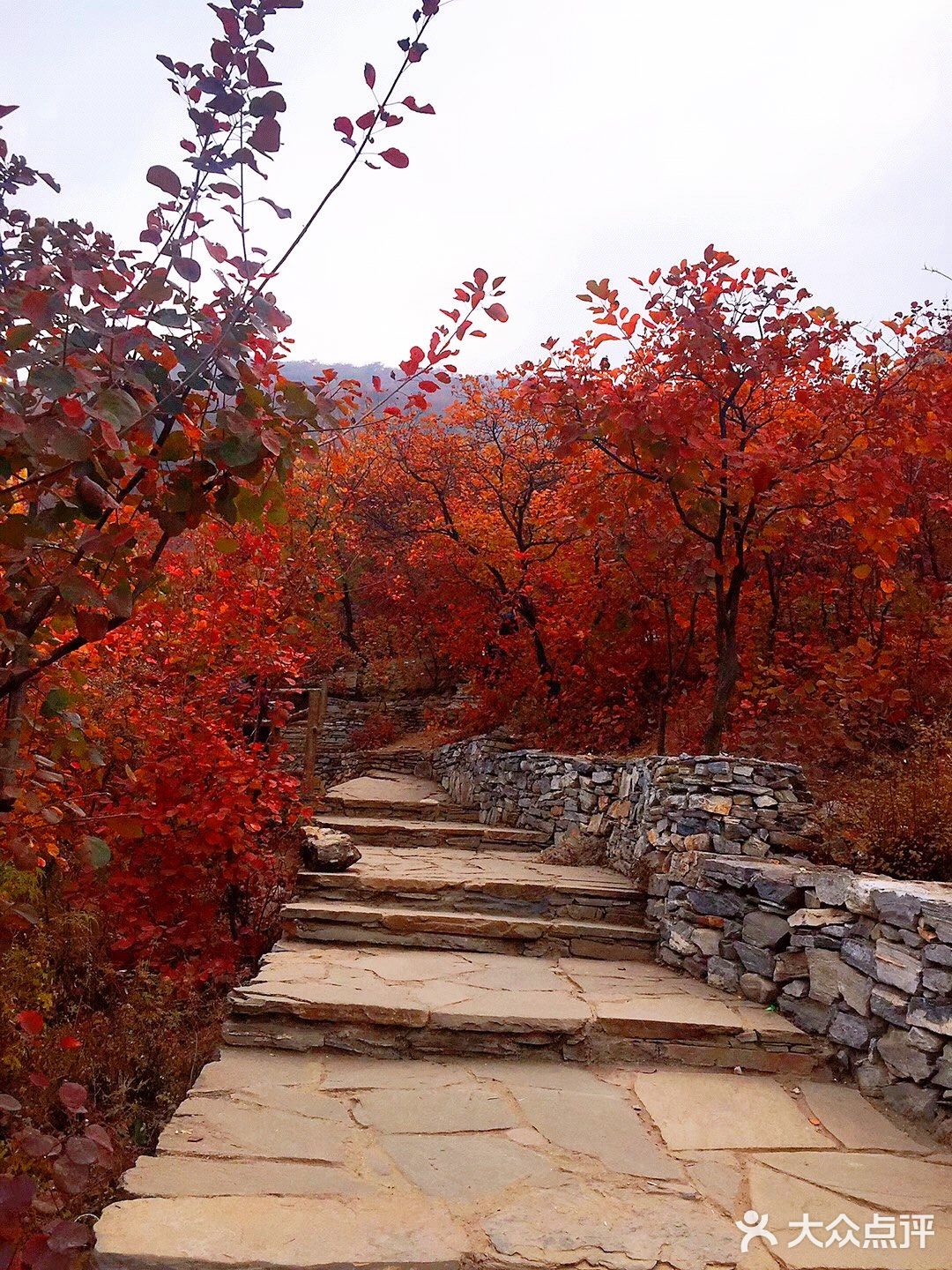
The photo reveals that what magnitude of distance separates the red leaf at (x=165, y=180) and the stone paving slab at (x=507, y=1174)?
112 inches

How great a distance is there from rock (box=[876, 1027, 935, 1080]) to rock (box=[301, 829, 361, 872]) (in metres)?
3.83

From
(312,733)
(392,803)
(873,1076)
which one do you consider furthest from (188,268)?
(392,803)

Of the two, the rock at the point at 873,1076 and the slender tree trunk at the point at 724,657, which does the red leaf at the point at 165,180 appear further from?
the slender tree trunk at the point at 724,657

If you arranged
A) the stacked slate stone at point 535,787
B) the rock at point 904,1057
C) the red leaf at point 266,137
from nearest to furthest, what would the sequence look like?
the red leaf at point 266,137 < the rock at point 904,1057 < the stacked slate stone at point 535,787

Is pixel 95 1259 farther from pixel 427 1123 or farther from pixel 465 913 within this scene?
pixel 465 913

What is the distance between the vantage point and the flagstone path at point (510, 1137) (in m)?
2.72

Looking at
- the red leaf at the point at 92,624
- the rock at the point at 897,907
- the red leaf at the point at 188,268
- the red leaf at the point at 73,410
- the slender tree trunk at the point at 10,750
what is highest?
the red leaf at the point at 188,268

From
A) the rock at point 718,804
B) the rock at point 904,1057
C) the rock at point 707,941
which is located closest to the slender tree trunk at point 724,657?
the rock at point 718,804

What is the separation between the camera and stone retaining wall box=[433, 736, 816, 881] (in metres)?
5.59

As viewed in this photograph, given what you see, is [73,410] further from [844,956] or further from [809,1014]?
[809,1014]

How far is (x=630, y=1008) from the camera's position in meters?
4.57

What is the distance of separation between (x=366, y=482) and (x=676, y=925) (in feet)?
37.9

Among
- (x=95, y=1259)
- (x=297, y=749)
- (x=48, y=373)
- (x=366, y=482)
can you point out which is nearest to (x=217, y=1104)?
(x=95, y=1259)

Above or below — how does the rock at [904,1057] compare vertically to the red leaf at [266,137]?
below
